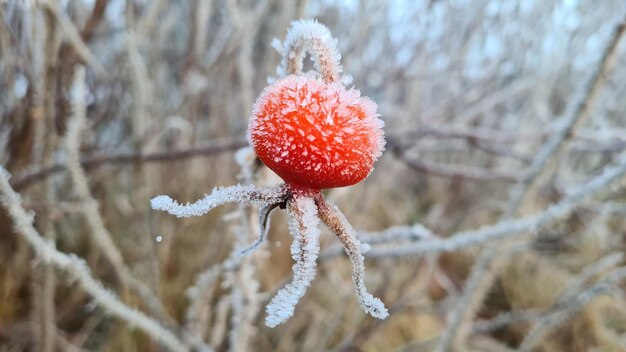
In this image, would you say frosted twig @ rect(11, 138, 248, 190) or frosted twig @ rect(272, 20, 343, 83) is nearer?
frosted twig @ rect(272, 20, 343, 83)

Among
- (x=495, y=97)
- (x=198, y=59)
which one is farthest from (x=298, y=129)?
(x=495, y=97)

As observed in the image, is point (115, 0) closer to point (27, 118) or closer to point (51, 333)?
point (27, 118)

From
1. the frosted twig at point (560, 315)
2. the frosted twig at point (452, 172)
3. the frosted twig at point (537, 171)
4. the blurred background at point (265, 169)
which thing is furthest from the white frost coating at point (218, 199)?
the frosted twig at point (452, 172)

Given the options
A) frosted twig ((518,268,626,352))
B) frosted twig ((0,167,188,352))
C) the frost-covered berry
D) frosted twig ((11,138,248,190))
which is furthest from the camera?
frosted twig ((11,138,248,190))

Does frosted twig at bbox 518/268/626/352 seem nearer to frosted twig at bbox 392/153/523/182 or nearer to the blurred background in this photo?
the blurred background

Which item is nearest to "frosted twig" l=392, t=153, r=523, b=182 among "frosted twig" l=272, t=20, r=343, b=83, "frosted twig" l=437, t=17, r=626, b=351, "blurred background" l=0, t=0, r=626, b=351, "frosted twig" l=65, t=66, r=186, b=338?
"blurred background" l=0, t=0, r=626, b=351

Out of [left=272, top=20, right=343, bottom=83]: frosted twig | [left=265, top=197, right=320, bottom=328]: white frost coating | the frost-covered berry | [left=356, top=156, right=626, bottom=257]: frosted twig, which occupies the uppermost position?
[left=356, top=156, right=626, bottom=257]: frosted twig

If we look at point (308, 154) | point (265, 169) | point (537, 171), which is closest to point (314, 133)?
point (308, 154)
